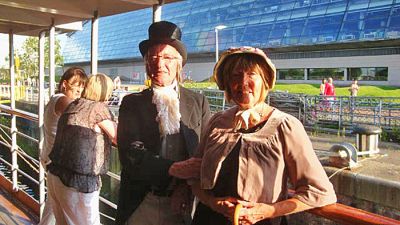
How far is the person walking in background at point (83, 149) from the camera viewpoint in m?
2.59

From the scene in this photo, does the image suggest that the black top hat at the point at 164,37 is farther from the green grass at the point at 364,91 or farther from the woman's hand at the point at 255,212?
the green grass at the point at 364,91

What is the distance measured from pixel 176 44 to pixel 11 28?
3.59m

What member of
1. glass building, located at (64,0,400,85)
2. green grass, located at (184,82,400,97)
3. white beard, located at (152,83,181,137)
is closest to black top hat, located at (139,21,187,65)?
white beard, located at (152,83,181,137)

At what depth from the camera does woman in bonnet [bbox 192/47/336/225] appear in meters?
1.36

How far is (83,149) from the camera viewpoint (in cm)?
259

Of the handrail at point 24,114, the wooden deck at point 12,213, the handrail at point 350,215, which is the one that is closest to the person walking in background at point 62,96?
the handrail at point 24,114

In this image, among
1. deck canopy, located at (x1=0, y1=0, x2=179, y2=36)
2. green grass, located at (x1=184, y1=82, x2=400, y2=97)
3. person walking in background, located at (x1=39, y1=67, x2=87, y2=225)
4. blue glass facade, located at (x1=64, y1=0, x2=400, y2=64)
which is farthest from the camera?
blue glass facade, located at (x1=64, y1=0, x2=400, y2=64)

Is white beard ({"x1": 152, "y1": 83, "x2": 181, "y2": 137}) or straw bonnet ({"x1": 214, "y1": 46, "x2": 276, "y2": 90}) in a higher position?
straw bonnet ({"x1": 214, "y1": 46, "x2": 276, "y2": 90})

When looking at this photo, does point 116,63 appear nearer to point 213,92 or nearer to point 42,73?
point 213,92

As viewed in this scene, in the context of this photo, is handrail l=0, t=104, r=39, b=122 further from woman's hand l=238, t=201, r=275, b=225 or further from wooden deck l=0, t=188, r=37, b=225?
woman's hand l=238, t=201, r=275, b=225

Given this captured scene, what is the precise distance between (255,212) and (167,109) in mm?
679

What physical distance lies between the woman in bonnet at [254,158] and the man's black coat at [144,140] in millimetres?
279

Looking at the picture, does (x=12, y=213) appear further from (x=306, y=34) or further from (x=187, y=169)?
(x=306, y=34)

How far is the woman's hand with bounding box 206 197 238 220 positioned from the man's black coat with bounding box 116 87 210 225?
0.32 meters
